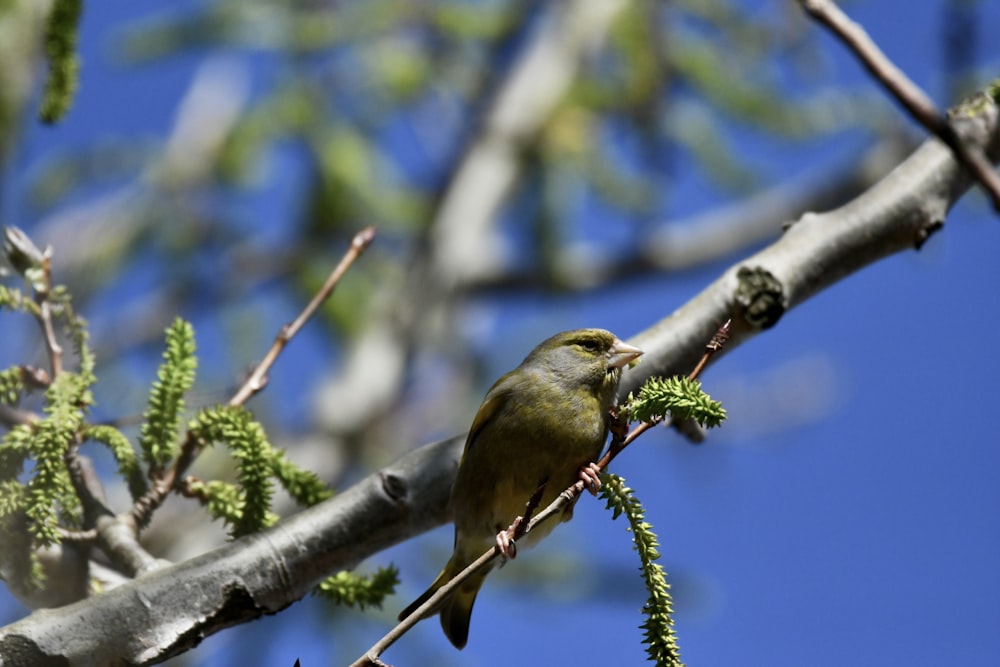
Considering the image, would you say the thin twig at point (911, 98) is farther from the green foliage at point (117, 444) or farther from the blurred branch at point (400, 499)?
the green foliage at point (117, 444)

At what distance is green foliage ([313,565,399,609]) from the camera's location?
104 inches

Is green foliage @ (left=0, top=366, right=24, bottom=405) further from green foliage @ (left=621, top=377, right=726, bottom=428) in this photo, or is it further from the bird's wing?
green foliage @ (left=621, top=377, right=726, bottom=428)

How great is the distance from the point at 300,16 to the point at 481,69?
7.25 ft

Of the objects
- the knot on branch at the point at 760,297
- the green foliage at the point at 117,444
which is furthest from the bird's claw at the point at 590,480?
the green foliage at the point at 117,444

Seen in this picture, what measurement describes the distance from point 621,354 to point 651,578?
50.8 inches

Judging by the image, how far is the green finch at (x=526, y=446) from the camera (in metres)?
3.18

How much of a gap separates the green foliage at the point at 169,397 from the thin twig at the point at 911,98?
175 centimetres

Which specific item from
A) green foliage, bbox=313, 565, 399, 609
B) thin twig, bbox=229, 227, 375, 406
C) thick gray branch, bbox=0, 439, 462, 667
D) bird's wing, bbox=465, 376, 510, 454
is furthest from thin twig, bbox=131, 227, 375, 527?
bird's wing, bbox=465, 376, 510, 454

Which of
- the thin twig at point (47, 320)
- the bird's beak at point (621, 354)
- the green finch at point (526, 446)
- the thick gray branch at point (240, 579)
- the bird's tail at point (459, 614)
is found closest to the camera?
the thick gray branch at point (240, 579)

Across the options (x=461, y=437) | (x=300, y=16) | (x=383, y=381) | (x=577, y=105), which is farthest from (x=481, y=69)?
(x=461, y=437)

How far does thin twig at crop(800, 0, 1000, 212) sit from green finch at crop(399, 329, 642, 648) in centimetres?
155

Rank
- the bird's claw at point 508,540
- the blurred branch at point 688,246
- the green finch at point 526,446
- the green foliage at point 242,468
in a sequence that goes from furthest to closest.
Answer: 1. the blurred branch at point 688,246
2. the green finch at point 526,446
3. the green foliage at point 242,468
4. the bird's claw at point 508,540

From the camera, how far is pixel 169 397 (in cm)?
266

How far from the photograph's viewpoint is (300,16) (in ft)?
26.7
